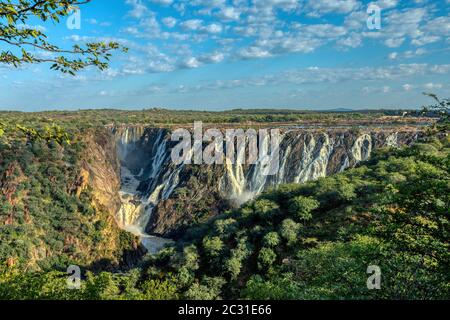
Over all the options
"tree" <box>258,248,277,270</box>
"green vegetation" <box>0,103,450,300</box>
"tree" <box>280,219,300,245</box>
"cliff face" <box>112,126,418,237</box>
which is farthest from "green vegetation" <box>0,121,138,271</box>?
"tree" <box>280,219,300,245</box>

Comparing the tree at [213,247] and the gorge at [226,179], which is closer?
the tree at [213,247]

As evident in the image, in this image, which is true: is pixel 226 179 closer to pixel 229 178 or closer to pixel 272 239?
pixel 229 178

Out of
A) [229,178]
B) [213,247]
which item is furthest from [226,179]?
[213,247]

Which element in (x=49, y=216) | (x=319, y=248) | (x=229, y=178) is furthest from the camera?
(x=229, y=178)

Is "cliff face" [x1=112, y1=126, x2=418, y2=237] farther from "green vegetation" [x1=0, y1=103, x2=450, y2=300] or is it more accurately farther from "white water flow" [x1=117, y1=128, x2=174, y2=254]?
"green vegetation" [x1=0, y1=103, x2=450, y2=300]

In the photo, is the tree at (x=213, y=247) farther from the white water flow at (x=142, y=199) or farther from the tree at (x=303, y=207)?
the white water flow at (x=142, y=199)

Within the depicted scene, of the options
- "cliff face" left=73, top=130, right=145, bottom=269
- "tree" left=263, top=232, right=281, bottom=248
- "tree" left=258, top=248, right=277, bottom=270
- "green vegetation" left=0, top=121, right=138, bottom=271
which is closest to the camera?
"tree" left=258, top=248, right=277, bottom=270

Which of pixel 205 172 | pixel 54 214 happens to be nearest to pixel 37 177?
pixel 54 214

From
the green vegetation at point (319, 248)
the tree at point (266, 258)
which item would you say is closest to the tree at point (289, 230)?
the green vegetation at point (319, 248)
